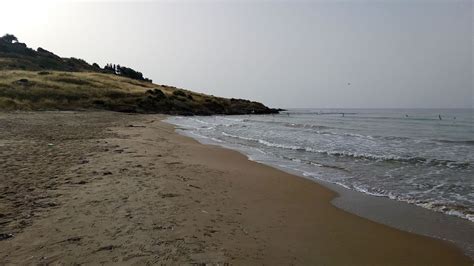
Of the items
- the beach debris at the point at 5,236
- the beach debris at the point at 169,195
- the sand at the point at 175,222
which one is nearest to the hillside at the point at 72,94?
the sand at the point at 175,222

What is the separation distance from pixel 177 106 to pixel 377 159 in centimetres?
5683

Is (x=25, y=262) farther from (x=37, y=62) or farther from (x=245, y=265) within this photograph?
(x=37, y=62)

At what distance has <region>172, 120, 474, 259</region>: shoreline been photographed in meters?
6.18

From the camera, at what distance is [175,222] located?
5863 millimetres

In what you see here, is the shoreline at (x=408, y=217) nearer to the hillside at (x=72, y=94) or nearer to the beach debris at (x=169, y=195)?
the beach debris at (x=169, y=195)

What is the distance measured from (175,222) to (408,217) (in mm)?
4777

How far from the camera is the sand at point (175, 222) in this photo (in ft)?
15.4

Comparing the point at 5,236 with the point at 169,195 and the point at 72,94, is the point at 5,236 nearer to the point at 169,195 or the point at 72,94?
the point at 169,195

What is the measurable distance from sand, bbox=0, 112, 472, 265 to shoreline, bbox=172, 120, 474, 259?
33 cm

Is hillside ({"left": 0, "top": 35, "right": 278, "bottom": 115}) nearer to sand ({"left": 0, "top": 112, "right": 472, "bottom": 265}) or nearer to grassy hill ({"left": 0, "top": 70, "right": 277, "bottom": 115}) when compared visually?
grassy hill ({"left": 0, "top": 70, "right": 277, "bottom": 115})

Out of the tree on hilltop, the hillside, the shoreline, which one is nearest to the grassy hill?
the hillside

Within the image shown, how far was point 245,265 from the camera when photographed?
4457 millimetres

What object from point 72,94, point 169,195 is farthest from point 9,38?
point 169,195

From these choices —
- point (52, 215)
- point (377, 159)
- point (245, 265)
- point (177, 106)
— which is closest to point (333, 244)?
point (245, 265)
